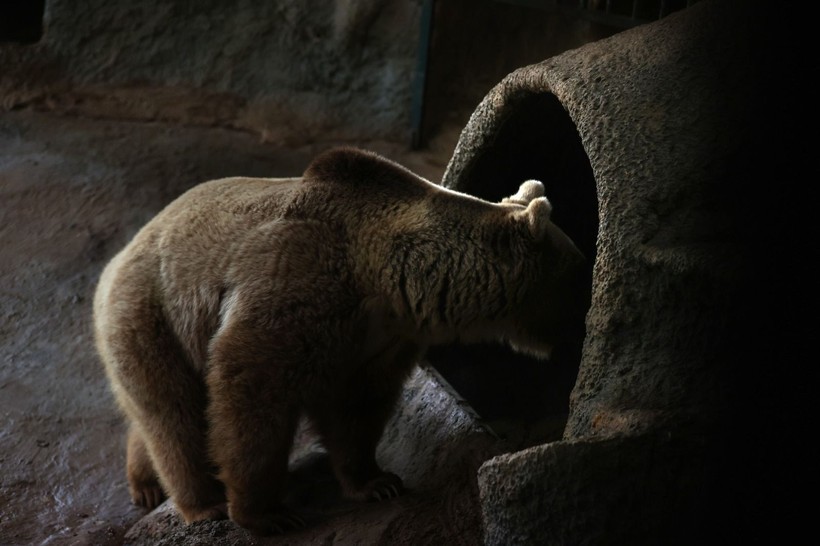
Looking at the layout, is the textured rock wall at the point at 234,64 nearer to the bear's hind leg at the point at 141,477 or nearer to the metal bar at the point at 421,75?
the metal bar at the point at 421,75

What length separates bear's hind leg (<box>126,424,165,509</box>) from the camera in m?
4.36

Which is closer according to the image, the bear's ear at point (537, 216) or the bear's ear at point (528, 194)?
the bear's ear at point (537, 216)

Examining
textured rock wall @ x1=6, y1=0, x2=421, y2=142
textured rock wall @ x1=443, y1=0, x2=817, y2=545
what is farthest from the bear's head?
textured rock wall @ x1=6, y1=0, x2=421, y2=142

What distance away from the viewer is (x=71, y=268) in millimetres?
5715

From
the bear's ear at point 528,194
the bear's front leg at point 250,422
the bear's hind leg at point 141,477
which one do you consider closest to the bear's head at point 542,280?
the bear's ear at point 528,194

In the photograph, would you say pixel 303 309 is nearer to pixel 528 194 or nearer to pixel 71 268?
pixel 528 194

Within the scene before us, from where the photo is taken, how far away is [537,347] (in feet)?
12.5

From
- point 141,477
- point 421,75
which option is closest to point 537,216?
point 141,477

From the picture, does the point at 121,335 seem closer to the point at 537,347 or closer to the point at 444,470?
the point at 444,470

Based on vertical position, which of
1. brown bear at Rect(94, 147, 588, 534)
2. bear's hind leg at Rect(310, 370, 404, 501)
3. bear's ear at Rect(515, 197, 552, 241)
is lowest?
bear's hind leg at Rect(310, 370, 404, 501)

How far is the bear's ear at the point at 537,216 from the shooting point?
3502 mm

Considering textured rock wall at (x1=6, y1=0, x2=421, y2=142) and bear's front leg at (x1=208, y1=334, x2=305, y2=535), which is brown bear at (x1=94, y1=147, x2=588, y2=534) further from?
textured rock wall at (x1=6, y1=0, x2=421, y2=142)

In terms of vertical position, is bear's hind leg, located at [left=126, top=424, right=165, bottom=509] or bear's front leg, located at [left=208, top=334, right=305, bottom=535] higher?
bear's front leg, located at [left=208, top=334, right=305, bottom=535]

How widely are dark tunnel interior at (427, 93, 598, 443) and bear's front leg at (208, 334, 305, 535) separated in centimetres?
114
